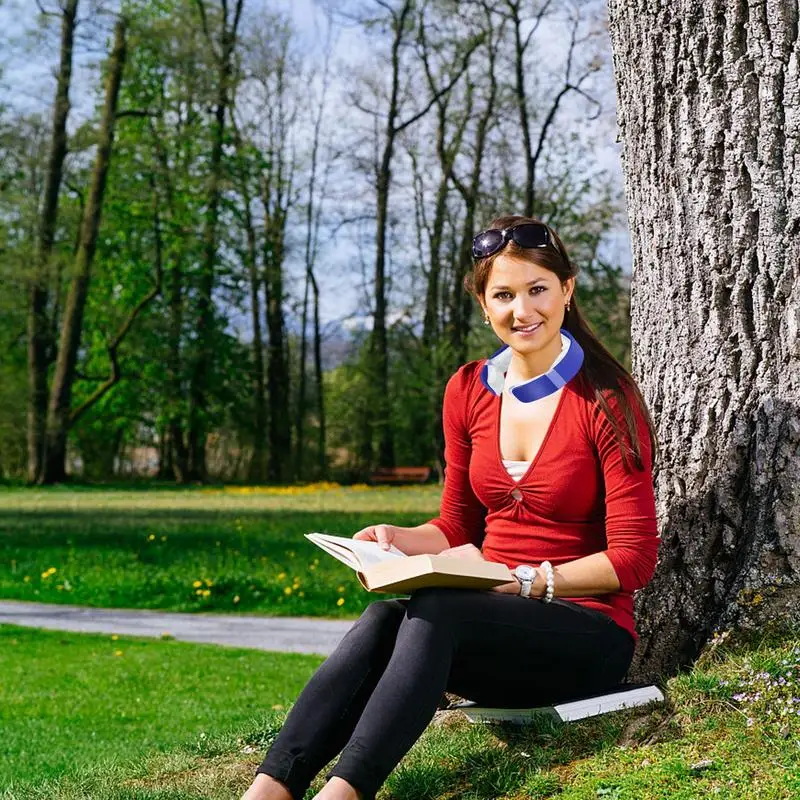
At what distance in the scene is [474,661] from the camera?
3.34 metres

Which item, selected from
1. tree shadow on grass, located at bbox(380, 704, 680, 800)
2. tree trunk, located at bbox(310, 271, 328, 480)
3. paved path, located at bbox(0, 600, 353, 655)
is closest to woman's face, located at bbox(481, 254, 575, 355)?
tree shadow on grass, located at bbox(380, 704, 680, 800)

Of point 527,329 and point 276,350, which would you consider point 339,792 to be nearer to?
point 527,329

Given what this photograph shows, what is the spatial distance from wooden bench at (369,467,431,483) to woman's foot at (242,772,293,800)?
27.7m

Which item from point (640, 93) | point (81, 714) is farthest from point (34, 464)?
point (640, 93)

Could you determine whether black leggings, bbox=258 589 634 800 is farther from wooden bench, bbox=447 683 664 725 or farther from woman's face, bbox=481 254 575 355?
woman's face, bbox=481 254 575 355

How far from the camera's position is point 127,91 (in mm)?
29641

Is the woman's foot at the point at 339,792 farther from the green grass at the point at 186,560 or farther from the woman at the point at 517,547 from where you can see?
the green grass at the point at 186,560

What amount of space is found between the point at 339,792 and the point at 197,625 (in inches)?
265

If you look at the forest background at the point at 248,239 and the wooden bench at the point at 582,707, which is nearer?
the wooden bench at the point at 582,707

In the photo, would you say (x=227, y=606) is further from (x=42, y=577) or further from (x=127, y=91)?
(x=127, y=91)

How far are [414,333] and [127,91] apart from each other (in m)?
10.6

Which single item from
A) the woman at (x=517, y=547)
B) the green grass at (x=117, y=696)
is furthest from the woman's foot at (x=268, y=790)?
the green grass at (x=117, y=696)

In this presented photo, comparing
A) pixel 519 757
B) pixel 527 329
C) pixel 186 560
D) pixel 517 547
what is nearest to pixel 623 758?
pixel 519 757

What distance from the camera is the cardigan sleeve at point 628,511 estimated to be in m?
3.39
